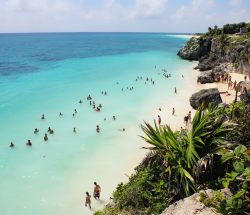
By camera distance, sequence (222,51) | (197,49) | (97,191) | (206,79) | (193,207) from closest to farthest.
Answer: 1. (193,207)
2. (97,191)
3. (206,79)
4. (222,51)
5. (197,49)

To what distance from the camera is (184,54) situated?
3169 inches

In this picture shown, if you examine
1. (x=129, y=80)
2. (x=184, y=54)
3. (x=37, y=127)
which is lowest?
(x=37, y=127)

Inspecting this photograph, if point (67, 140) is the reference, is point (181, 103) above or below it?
above

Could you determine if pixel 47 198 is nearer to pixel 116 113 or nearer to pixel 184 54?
pixel 116 113

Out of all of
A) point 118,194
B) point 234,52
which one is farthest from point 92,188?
point 234,52

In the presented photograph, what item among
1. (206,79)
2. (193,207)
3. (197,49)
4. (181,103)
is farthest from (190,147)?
(197,49)

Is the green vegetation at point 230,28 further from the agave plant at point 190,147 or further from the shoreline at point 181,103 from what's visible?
the agave plant at point 190,147

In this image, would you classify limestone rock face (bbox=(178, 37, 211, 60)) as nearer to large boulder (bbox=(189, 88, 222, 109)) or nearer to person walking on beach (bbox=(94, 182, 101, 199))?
large boulder (bbox=(189, 88, 222, 109))

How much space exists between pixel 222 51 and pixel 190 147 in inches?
2080

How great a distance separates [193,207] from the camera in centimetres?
804

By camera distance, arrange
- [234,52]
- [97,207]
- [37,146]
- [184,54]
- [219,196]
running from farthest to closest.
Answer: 1. [184,54]
2. [234,52]
3. [37,146]
4. [97,207]
5. [219,196]

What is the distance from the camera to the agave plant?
9.72 meters

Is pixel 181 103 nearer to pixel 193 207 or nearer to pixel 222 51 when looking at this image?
pixel 193 207

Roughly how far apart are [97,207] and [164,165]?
6652 mm
